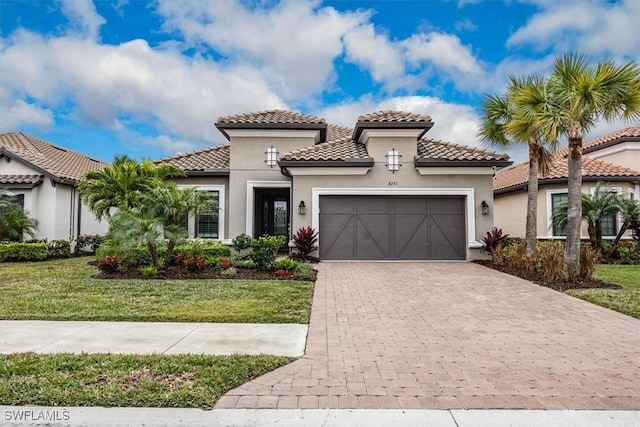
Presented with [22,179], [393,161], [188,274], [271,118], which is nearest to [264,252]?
[188,274]

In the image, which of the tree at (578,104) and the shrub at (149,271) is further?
the shrub at (149,271)

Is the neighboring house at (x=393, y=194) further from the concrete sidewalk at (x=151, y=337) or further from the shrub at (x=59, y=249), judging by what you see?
the concrete sidewalk at (x=151, y=337)

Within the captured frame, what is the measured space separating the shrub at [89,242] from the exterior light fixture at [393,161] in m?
13.7

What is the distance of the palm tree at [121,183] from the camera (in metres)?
13.3

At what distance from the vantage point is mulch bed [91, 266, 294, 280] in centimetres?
1070

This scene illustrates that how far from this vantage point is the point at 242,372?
162 inches

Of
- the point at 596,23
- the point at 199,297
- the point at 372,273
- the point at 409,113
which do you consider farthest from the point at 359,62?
the point at 199,297

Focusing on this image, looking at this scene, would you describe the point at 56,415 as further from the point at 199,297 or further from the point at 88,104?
the point at 88,104

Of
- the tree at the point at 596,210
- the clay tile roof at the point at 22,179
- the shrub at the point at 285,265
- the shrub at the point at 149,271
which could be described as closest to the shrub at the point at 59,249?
the clay tile roof at the point at 22,179

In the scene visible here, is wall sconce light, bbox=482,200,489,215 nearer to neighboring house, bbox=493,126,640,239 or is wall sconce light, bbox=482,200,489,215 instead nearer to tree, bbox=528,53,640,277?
neighboring house, bbox=493,126,640,239

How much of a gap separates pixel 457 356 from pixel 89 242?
18888 millimetres

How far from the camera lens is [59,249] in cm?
1684

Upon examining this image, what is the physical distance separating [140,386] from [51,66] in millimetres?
15739

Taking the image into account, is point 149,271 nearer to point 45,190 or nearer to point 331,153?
point 331,153
